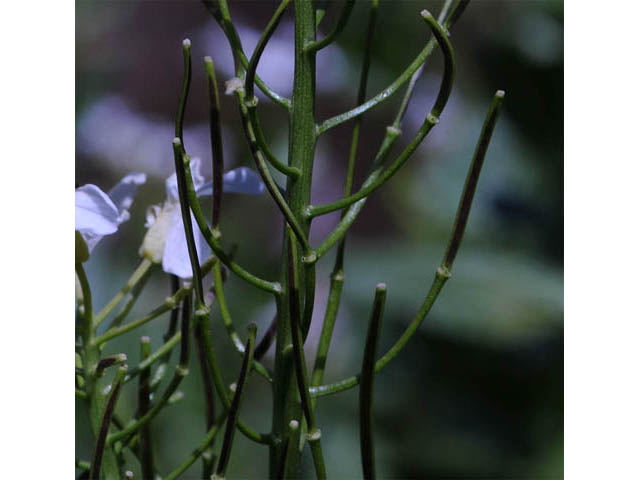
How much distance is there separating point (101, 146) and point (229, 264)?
32.4 inches

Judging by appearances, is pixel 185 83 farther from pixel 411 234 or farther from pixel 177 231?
pixel 411 234

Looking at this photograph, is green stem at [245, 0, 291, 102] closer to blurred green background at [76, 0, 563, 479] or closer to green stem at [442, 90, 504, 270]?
green stem at [442, 90, 504, 270]

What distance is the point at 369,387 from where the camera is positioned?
340mm

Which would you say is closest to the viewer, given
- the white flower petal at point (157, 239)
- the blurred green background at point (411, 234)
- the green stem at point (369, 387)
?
the green stem at point (369, 387)

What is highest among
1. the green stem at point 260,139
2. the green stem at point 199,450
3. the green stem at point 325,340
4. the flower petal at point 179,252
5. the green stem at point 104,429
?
the green stem at point 260,139

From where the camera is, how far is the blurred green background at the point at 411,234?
1035 mm

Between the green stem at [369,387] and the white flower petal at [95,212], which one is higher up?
the white flower petal at [95,212]

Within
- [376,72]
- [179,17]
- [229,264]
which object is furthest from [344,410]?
[229,264]

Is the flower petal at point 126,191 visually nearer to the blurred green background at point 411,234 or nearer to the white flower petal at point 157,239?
the white flower petal at point 157,239

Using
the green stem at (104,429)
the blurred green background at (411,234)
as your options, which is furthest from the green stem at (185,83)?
the blurred green background at (411,234)

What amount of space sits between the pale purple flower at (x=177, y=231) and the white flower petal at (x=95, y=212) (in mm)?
37

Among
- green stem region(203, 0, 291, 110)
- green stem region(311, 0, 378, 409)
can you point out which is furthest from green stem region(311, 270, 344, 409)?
green stem region(203, 0, 291, 110)

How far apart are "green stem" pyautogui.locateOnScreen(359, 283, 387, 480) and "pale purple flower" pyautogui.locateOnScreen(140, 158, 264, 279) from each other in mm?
105

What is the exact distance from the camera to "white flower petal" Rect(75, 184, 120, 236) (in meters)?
0.37
